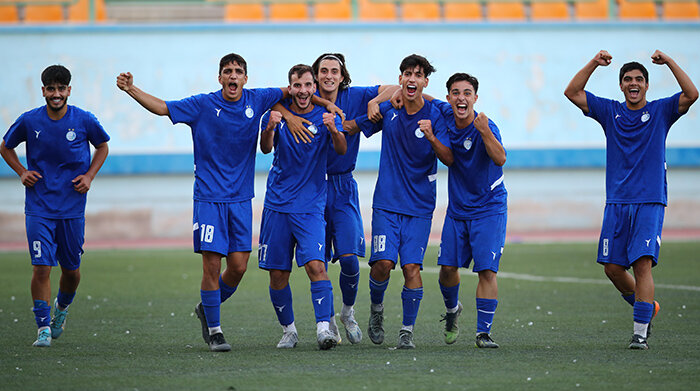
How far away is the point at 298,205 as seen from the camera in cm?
799

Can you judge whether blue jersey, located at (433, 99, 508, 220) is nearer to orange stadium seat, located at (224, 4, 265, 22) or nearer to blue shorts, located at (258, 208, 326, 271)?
blue shorts, located at (258, 208, 326, 271)

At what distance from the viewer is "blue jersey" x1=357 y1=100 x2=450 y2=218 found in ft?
26.4

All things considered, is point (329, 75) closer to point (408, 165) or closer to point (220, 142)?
point (408, 165)

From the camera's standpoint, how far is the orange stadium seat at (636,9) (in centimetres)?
2894

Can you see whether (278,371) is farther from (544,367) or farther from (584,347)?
(584,347)

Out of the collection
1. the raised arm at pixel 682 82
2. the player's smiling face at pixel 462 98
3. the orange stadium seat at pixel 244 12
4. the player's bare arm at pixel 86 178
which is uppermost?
the orange stadium seat at pixel 244 12

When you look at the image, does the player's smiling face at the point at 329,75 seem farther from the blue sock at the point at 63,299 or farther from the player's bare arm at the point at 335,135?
the blue sock at the point at 63,299

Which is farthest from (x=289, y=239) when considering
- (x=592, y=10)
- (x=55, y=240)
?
(x=592, y=10)

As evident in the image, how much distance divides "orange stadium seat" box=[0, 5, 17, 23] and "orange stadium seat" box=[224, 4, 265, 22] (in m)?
5.85

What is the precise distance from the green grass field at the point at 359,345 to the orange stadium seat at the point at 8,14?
15.9 meters

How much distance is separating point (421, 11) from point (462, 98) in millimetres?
21248

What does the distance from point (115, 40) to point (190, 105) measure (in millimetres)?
19440

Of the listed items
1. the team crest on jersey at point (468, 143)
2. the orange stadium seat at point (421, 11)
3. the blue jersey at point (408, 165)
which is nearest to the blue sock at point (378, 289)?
the blue jersey at point (408, 165)

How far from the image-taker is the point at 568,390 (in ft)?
19.4
